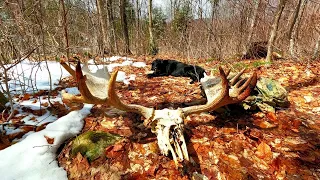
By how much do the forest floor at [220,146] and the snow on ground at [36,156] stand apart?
0.09m

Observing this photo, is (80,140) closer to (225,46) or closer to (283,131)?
(283,131)

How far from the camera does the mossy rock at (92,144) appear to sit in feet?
5.90

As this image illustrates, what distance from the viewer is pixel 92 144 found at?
1.87 m

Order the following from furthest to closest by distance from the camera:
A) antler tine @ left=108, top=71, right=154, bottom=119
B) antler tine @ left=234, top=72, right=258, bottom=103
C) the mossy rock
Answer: antler tine @ left=234, top=72, right=258, bottom=103 < antler tine @ left=108, top=71, right=154, bottom=119 < the mossy rock

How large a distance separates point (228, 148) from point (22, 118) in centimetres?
238

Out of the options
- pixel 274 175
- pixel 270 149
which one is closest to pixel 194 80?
pixel 270 149

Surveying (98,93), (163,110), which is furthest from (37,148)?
(163,110)

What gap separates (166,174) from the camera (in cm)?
167

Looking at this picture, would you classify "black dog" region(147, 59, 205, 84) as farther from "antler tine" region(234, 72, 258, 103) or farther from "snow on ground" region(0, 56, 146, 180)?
"snow on ground" region(0, 56, 146, 180)

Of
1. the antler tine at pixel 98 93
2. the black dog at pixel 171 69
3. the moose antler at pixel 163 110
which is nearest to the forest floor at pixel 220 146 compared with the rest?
the moose antler at pixel 163 110

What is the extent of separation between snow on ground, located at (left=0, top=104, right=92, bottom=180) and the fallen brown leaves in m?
0.10

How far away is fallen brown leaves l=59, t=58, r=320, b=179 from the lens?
1688mm

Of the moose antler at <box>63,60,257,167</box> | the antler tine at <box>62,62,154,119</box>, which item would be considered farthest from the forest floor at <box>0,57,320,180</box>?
the antler tine at <box>62,62,154,119</box>

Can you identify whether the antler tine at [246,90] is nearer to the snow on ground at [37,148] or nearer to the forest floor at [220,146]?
the forest floor at [220,146]
